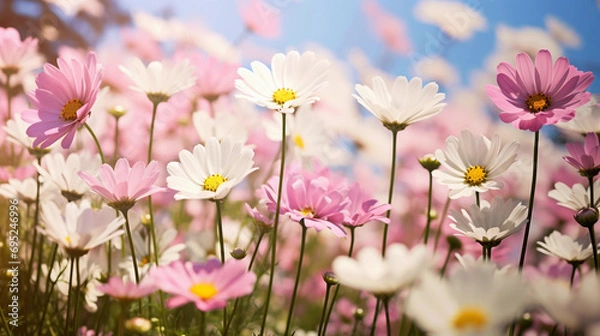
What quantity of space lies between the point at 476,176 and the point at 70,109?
333mm

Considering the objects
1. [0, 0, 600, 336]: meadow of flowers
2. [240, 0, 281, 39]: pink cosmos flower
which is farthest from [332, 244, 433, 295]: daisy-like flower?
[240, 0, 281, 39]: pink cosmos flower

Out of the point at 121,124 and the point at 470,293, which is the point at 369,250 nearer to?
the point at 470,293

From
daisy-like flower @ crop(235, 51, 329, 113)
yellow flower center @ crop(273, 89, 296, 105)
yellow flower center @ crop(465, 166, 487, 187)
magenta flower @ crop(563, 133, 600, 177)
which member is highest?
daisy-like flower @ crop(235, 51, 329, 113)

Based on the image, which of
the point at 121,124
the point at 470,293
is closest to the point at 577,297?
the point at 470,293

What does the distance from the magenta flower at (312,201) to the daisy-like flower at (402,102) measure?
0.08 meters

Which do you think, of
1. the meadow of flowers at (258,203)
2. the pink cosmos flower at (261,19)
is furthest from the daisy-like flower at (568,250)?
the pink cosmos flower at (261,19)

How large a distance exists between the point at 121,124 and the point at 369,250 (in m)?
0.67

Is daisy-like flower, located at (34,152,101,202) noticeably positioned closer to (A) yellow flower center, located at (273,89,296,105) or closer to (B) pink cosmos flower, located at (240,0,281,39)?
(A) yellow flower center, located at (273,89,296,105)

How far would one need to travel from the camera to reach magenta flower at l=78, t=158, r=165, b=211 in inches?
16.6

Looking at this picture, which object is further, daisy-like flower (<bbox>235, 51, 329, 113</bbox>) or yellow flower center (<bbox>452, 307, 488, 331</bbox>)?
daisy-like flower (<bbox>235, 51, 329, 113</bbox>)

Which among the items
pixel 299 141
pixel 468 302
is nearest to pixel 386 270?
pixel 468 302

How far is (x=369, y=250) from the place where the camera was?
33cm

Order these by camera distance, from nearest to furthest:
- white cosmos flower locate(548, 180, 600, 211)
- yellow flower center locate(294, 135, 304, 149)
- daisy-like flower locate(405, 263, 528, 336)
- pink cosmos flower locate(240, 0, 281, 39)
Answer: daisy-like flower locate(405, 263, 528, 336) → white cosmos flower locate(548, 180, 600, 211) → yellow flower center locate(294, 135, 304, 149) → pink cosmos flower locate(240, 0, 281, 39)

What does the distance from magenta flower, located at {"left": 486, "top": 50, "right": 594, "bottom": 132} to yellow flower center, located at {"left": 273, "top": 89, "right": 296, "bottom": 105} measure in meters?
0.16
